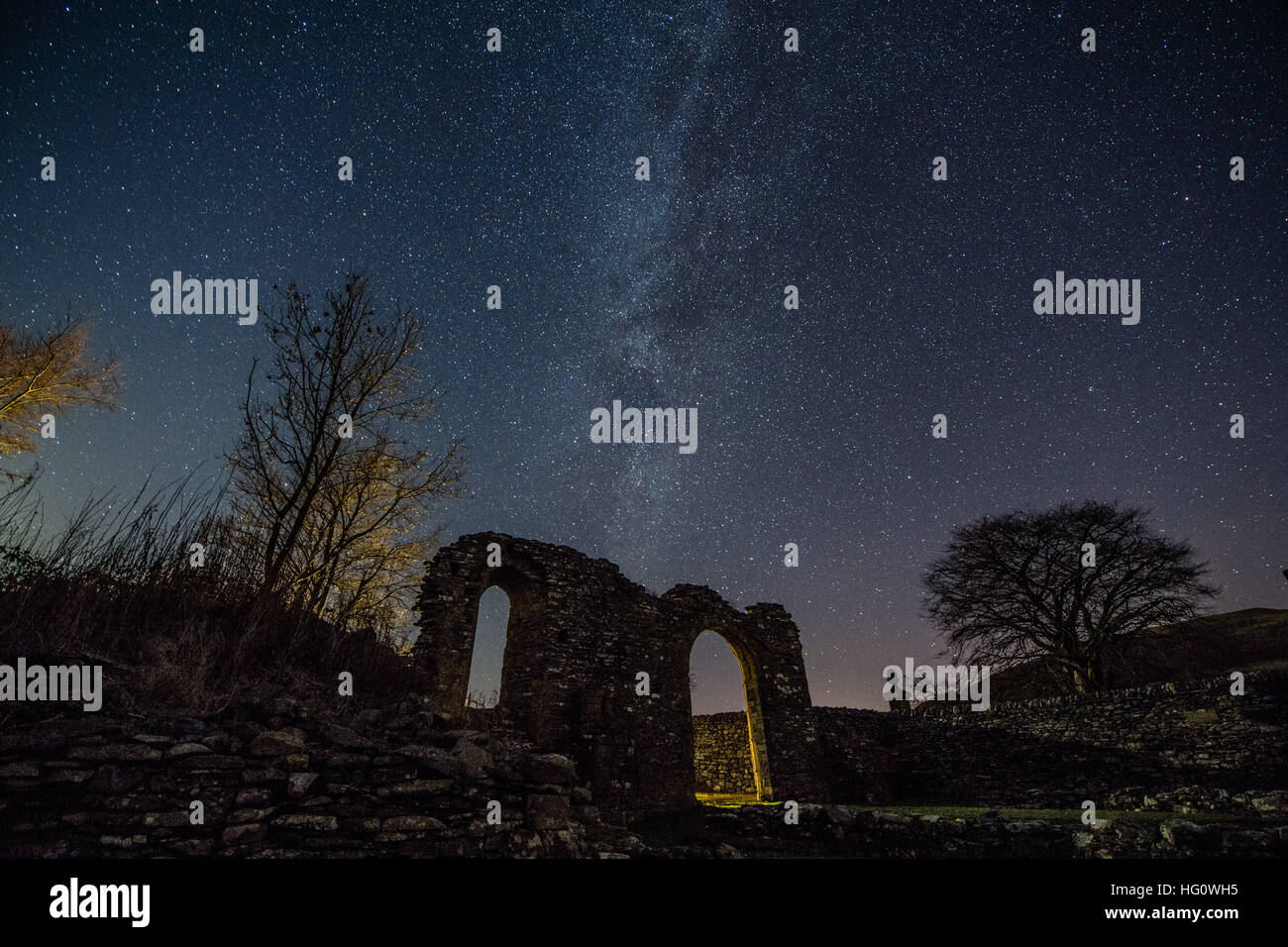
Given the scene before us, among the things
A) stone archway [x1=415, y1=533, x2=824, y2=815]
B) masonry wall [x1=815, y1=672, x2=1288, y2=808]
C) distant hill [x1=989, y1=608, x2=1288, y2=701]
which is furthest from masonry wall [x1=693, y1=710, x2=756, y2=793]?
distant hill [x1=989, y1=608, x2=1288, y2=701]

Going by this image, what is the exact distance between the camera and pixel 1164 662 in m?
21.2

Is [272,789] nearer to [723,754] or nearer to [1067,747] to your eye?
[1067,747]

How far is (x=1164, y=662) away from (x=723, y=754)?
1716cm

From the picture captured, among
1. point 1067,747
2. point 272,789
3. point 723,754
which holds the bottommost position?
point 723,754

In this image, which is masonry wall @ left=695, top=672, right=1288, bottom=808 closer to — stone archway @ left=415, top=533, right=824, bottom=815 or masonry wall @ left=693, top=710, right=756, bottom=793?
stone archway @ left=415, top=533, right=824, bottom=815

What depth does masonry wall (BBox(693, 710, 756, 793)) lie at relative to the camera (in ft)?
67.8

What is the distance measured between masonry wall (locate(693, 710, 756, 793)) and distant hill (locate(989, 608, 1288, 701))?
11.5 m

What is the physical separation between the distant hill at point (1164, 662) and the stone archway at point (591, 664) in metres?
13.4

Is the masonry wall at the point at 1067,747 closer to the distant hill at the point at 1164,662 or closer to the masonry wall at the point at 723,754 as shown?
the masonry wall at the point at 723,754

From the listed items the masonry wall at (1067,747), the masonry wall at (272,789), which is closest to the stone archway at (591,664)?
the masonry wall at (1067,747)

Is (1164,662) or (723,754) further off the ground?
(1164,662)

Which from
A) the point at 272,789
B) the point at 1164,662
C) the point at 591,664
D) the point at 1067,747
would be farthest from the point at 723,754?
the point at 272,789

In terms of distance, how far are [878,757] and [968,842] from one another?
29.3ft
